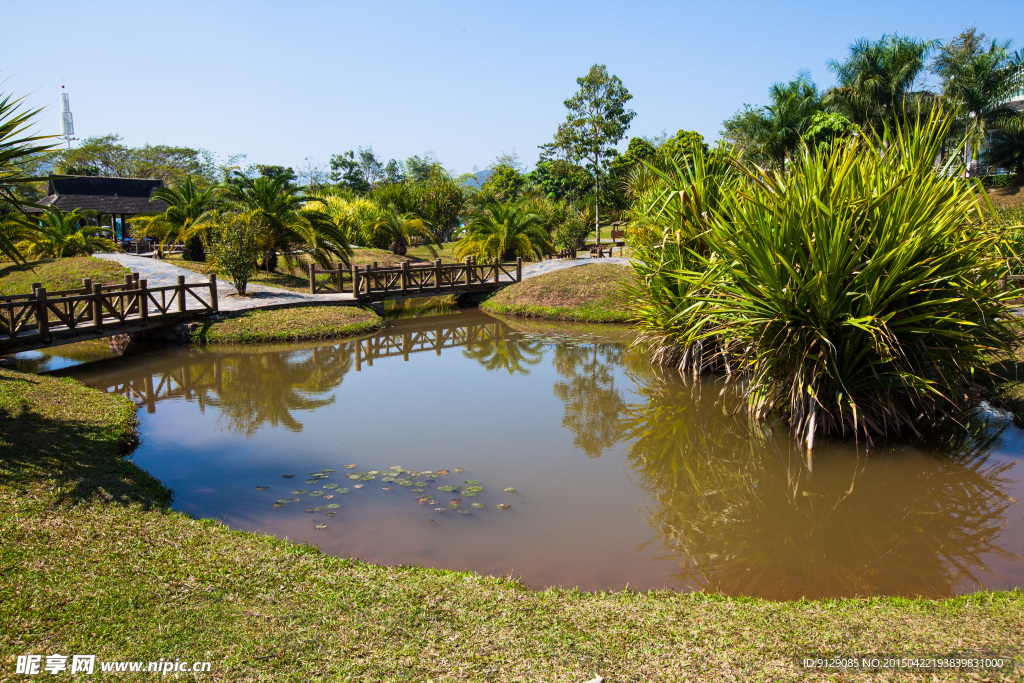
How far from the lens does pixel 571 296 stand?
73.8 ft

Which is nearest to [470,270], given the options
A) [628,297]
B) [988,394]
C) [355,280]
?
[355,280]

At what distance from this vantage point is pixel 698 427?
10062mm

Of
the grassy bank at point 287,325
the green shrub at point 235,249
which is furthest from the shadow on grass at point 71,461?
the green shrub at point 235,249

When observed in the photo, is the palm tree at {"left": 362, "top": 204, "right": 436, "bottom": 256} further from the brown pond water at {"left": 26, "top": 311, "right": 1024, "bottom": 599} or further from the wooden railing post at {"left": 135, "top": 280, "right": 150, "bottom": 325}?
the brown pond water at {"left": 26, "top": 311, "right": 1024, "bottom": 599}

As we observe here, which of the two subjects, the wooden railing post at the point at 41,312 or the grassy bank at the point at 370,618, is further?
the wooden railing post at the point at 41,312

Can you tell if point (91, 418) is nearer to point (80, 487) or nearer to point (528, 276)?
point (80, 487)

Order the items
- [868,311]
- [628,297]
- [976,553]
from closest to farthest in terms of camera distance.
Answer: [976,553] < [868,311] < [628,297]

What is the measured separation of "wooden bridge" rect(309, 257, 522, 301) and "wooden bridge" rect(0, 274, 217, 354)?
4.66 m

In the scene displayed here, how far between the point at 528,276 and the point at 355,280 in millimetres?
7489

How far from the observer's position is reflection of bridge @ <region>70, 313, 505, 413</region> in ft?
40.4

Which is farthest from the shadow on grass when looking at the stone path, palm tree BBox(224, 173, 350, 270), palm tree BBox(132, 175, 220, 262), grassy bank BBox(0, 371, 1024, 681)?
palm tree BBox(132, 175, 220, 262)

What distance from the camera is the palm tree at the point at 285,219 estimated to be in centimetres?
2258

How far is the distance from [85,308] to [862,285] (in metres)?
15.2

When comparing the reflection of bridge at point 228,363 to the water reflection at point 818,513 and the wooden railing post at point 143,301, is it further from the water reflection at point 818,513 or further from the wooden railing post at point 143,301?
the water reflection at point 818,513
